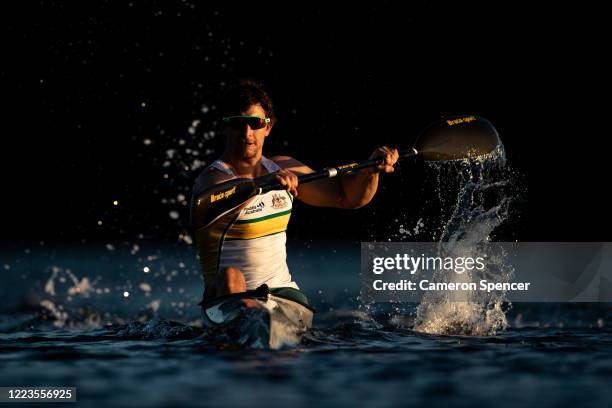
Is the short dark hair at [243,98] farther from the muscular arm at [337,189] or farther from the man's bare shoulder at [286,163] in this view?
the muscular arm at [337,189]

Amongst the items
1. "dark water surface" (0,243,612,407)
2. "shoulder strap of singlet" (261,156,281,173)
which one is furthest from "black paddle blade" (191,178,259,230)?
"dark water surface" (0,243,612,407)

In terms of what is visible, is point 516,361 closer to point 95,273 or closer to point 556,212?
point 556,212

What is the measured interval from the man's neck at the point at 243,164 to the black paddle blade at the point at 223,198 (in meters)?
0.50

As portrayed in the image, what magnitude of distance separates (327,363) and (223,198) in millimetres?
1485

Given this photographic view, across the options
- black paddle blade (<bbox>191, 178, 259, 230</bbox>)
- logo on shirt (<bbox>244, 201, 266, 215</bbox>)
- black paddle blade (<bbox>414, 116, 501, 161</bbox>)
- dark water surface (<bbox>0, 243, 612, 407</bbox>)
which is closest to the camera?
dark water surface (<bbox>0, 243, 612, 407</bbox>)

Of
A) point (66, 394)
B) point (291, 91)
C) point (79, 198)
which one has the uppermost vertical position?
point (291, 91)

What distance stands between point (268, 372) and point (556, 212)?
13.3 meters

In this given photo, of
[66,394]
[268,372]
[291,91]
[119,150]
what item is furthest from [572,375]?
[119,150]

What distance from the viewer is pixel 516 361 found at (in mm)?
6875

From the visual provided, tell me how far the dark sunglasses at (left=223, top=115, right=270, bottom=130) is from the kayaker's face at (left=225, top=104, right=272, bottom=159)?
2 cm

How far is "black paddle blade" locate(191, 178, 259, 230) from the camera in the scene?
734cm

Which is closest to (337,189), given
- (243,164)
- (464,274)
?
(243,164)

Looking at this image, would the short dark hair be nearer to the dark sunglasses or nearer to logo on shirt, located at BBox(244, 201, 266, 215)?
the dark sunglasses

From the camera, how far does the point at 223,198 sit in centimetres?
735
